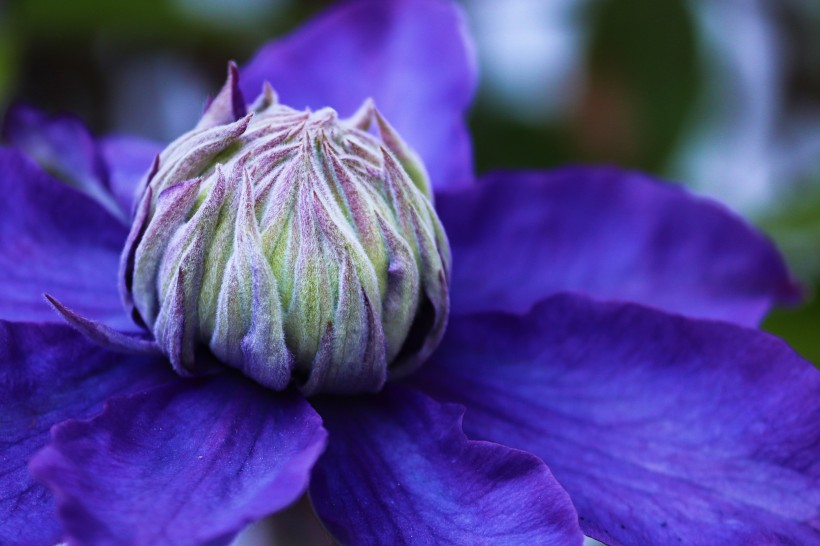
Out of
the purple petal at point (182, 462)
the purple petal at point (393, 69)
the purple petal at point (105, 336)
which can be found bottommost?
the purple petal at point (182, 462)

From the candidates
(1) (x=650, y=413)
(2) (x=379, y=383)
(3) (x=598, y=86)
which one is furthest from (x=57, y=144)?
(3) (x=598, y=86)

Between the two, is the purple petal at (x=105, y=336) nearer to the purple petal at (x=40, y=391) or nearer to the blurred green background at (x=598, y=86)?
the purple petal at (x=40, y=391)

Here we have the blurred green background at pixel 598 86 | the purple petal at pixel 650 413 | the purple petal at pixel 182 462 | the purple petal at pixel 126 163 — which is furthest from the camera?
the blurred green background at pixel 598 86

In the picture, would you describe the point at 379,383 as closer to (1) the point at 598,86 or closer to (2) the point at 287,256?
(2) the point at 287,256

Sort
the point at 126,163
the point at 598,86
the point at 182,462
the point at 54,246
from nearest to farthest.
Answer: the point at 182,462 < the point at 54,246 < the point at 126,163 < the point at 598,86

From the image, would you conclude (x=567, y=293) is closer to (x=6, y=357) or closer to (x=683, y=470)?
(x=683, y=470)

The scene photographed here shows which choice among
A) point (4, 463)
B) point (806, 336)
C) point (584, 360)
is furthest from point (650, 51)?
point (4, 463)

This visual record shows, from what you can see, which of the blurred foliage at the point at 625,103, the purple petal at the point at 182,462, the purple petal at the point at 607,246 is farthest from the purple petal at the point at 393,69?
the blurred foliage at the point at 625,103
